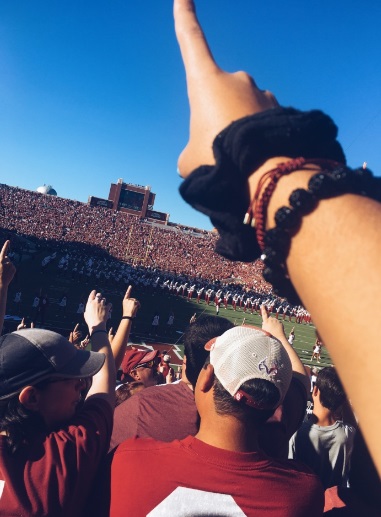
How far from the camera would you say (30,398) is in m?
1.84

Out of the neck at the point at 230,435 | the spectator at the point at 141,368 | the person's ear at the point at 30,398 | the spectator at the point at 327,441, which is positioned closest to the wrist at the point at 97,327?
the person's ear at the point at 30,398

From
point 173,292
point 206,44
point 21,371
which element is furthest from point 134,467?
point 173,292

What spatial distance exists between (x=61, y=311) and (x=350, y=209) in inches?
802

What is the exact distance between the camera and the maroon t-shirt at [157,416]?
1.99 m

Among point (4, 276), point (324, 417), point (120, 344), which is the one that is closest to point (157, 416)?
point (120, 344)

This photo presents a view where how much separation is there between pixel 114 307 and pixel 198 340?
67.2 ft

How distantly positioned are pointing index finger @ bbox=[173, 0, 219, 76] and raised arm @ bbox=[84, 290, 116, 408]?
1752 mm

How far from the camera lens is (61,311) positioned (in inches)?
770

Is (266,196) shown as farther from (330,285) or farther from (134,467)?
(134,467)

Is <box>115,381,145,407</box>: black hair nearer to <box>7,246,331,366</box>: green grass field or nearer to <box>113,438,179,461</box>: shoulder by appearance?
<box>113,438,179,461</box>: shoulder

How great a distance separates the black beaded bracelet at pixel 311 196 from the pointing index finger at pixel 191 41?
454 mm

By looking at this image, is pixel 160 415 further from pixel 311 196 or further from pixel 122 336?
pixel 311 196

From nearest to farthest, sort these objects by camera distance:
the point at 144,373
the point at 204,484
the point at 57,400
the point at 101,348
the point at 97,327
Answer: the point at 204,484 → the point at 57,400 → the point at 101,348 → the point at 97,327 → the point at 144,373

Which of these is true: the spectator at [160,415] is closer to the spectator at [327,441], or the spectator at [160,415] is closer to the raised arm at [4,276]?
the raised arm at [4,276]
